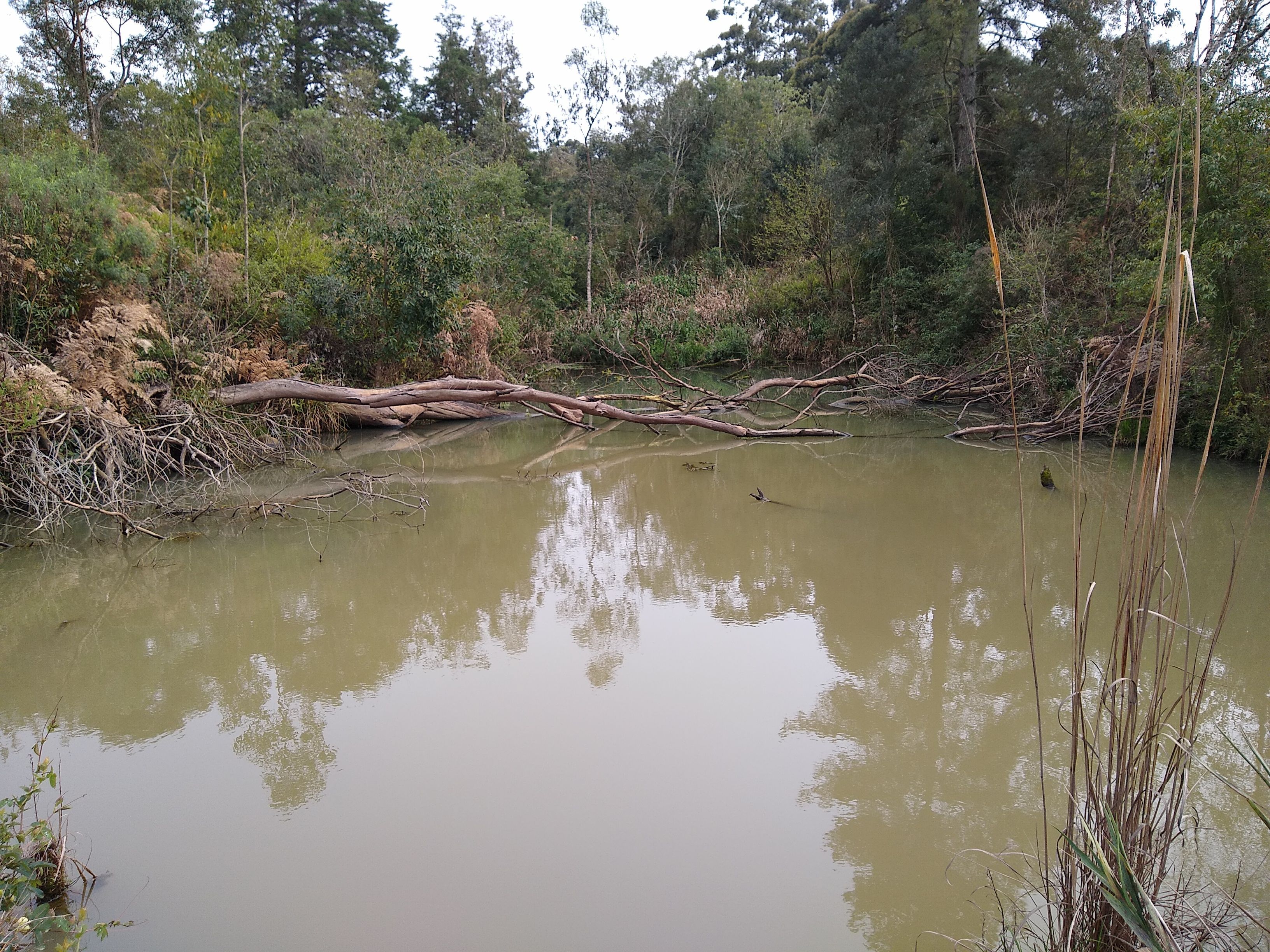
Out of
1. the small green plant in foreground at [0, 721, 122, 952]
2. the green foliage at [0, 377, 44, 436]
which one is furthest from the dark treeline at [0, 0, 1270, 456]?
the small green plant in foreground at [0, 721, 122, 952]

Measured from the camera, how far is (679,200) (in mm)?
27531

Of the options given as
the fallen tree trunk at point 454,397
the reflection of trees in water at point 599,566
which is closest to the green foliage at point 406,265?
the fallen tree trunk at point 454,397

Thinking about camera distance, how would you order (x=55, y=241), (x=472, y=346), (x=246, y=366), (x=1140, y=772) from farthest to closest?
(x=472, y=346), (x=246, y=366), (x=55, y=241), (x=1140, y=772)

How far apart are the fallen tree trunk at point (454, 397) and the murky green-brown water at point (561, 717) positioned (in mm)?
2476

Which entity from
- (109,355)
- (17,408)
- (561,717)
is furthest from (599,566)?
(109,355)

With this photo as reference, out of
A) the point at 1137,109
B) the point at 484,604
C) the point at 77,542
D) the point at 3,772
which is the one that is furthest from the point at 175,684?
the point at 1137,109

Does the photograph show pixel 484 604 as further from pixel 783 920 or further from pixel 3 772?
pixel 783 920

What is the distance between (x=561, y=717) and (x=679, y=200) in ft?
84.3

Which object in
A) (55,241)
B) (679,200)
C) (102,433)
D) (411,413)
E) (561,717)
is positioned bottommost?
(561,717)

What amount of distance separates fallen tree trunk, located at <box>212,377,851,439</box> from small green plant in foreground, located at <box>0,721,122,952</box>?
6.63 meters

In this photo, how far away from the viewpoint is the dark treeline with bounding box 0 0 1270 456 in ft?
26.7

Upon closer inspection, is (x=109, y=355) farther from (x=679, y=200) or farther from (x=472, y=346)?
(x=679, y=200)

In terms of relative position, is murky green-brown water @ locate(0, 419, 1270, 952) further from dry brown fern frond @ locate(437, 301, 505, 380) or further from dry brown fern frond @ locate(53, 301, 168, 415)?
dry brown fern frond @ locate(437, 301, 505, 380)

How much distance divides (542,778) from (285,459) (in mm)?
6779
